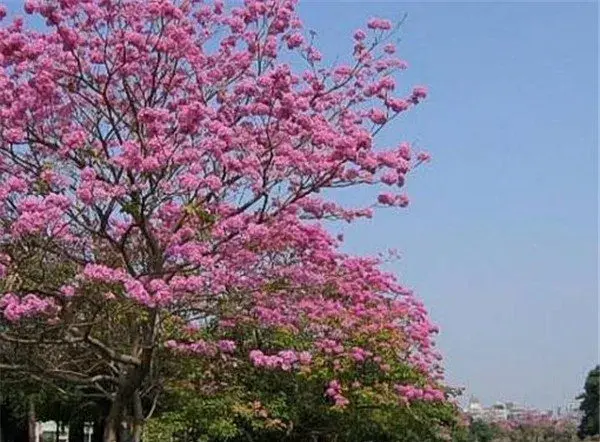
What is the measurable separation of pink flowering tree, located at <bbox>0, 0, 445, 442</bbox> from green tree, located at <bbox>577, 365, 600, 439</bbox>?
33134mm

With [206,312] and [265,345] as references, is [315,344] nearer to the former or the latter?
[265,345]

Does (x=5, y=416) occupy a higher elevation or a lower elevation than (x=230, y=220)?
higher

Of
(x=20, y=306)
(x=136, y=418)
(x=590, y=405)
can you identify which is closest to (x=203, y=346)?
(x=136, y=418)

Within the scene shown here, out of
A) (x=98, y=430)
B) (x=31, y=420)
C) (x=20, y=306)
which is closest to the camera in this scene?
(x=20, y=306)

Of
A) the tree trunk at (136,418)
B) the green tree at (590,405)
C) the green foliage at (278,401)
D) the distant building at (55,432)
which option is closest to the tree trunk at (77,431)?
the distant building at (55,432)

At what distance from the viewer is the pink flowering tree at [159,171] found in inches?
309

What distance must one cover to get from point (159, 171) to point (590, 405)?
36345 millimetres

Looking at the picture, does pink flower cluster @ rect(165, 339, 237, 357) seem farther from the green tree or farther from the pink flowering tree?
the green tree

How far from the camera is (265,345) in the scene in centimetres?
1076

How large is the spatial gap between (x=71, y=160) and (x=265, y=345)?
3.43m

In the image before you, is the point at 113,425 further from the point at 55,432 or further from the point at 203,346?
the point at 55,432

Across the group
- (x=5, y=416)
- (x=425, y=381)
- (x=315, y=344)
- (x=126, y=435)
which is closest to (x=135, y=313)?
(x=126, y=435)

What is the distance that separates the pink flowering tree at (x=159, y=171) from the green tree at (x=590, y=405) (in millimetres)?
33134

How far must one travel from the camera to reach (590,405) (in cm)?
4116
